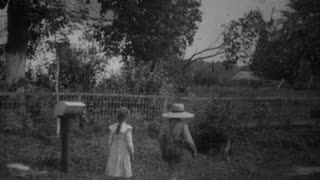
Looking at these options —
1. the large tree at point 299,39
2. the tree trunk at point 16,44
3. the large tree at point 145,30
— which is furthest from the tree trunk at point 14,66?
the large tree at point 299,39

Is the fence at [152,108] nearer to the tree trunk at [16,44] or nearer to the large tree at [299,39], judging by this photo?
the large tree at [299,39]

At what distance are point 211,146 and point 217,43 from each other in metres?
7.60

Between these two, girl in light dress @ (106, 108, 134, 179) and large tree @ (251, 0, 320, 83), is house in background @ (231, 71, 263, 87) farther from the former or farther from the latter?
girl in light dress @ (106, 108, 134, 179)

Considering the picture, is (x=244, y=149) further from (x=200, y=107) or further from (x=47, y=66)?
(x=47, y=66)

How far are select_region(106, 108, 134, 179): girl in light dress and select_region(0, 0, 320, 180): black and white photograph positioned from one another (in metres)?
0.02

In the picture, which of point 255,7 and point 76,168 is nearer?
point 76,168

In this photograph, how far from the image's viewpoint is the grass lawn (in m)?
7.24

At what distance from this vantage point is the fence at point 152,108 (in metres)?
8.81

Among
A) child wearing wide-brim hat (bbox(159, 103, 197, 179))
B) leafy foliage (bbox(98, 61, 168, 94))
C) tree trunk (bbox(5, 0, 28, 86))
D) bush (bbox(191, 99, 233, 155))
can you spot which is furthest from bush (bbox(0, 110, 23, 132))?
bush (bbox(191, 99, 233, 155))

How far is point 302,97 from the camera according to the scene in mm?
12523

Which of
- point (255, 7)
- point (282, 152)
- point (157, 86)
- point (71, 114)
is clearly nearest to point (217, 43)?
point (255, 7)

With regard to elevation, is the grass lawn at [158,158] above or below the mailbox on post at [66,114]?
below

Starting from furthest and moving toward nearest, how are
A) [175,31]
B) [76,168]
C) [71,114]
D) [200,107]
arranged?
[175,31]
[200,107]
[76,168]
[71,114]

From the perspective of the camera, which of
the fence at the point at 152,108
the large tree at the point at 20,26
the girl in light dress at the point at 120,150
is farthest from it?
the large tree at the point at 20,26
